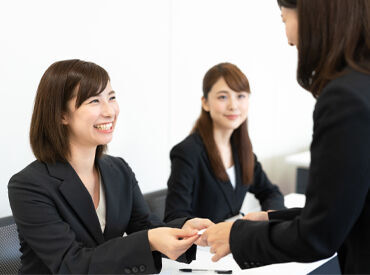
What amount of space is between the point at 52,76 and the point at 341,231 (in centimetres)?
107

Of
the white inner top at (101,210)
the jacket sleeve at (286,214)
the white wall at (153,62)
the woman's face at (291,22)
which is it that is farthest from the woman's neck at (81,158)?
the woman's face at (291,22)

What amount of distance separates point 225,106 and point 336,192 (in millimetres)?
1524

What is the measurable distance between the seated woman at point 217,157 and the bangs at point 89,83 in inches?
35.4

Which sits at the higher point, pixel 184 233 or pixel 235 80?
pixel 235 80

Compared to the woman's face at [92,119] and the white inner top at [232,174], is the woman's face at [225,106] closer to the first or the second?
the white inner top at [232,174]

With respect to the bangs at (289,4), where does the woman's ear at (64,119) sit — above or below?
below

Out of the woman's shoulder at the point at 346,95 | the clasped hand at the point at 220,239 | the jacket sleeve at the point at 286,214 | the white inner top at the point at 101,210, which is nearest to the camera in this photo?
the woman's shoulder at the point at 346,95

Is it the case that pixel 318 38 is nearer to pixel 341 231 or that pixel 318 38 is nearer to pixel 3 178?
pixel 341 231

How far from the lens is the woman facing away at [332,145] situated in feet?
3.48

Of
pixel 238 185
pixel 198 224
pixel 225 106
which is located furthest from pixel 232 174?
pixel 198 224

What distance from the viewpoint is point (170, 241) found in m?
1.57

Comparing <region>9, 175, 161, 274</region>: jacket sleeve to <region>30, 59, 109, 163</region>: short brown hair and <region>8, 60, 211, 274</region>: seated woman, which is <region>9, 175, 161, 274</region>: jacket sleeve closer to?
<region>8, 60, 211, 274</region>: seated woman

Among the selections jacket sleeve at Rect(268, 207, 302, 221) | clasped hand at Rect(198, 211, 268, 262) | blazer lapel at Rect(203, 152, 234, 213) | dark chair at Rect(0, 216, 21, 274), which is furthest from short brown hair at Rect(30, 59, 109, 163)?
blazer lapel at Rect(203, 152, 234, 213)

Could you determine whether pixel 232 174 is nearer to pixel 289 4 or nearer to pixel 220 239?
pixel 220 239
